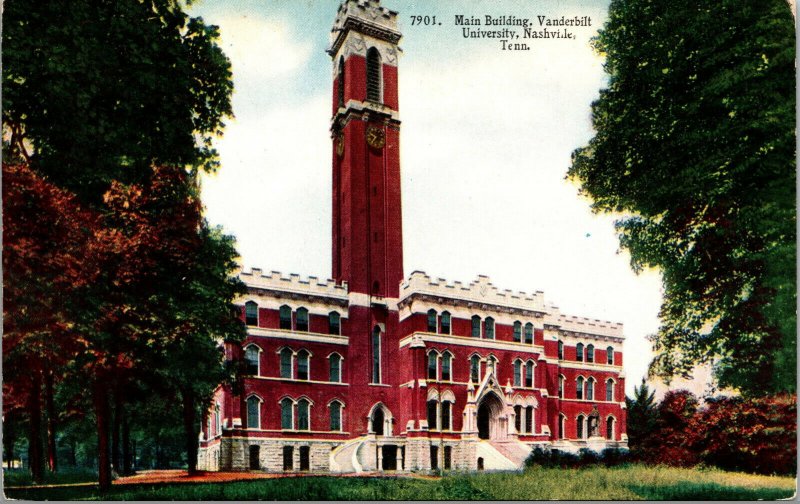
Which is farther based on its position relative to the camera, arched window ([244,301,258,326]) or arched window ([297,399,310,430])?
arched window ([244,301,258,326])

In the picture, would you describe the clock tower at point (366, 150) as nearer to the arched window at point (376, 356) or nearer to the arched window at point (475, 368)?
the arched window at point (376, 356)

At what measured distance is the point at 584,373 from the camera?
14.1 m

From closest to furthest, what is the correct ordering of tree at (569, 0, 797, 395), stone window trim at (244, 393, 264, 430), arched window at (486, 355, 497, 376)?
tree at (569, 0, 797, 395) → stone window trim at (244, 393, 264, 430) → arched window at (486, 355, 497, 376)

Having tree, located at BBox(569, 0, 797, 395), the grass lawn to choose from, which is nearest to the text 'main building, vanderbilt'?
the grass lawn

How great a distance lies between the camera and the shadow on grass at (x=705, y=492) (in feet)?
33.7

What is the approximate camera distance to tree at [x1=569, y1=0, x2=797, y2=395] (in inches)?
423

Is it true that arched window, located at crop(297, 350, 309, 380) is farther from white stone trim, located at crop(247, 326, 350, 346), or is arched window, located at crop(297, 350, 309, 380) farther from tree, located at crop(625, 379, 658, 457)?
tree, located at crop(625, 379, 658, 457)

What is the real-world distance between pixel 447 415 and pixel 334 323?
3266mm

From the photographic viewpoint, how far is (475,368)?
48.2 ft

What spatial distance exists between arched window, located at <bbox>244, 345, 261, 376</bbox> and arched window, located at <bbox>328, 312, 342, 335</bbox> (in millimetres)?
1437

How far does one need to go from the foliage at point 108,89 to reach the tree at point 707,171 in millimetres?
6874

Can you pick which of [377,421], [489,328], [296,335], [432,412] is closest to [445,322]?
[489,328]

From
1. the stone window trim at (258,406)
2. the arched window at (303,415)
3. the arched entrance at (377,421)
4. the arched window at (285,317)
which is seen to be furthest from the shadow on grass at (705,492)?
the arched window at (285,317)

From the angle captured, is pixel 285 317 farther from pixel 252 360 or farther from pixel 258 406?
pixel 258 406
